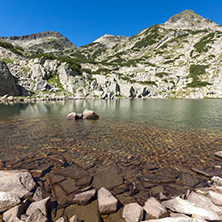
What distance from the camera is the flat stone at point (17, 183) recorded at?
6.09m

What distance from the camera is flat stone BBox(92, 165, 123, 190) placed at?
709 cm

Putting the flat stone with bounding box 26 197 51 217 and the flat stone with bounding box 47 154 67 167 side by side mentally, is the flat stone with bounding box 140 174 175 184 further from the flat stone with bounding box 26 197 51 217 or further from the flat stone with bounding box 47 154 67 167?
the flat stone with bounding box 47 154 67 167

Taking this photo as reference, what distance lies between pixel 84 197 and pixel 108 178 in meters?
2.14

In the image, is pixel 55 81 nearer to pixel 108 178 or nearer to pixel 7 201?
pixel 108 178

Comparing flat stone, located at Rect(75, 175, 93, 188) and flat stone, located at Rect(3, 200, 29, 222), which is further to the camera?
flat stone, located at Rect(75, 175, 93, 188)

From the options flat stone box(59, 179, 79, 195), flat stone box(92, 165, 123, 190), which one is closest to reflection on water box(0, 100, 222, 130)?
flat stone box(92, 165, 123, 190)

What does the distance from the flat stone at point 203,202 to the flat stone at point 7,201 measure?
303 inches

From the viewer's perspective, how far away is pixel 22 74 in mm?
93250

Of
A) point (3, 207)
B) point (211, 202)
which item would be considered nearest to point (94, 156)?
point (3, 207)

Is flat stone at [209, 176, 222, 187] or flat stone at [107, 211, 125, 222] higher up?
flat stone at [209, 176, 222, 187]

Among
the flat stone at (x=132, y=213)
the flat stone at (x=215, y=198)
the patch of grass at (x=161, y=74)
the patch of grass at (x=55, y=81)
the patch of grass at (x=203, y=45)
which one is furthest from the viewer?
the patch of grass at (x=203, y=45)

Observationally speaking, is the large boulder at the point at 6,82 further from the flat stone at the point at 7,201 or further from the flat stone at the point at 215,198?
the flat stone at the point at 215,198

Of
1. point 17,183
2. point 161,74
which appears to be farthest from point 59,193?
point 161,74

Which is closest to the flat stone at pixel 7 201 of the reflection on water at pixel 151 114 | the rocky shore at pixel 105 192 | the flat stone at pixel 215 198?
the rocky shore at pixel 105 192
